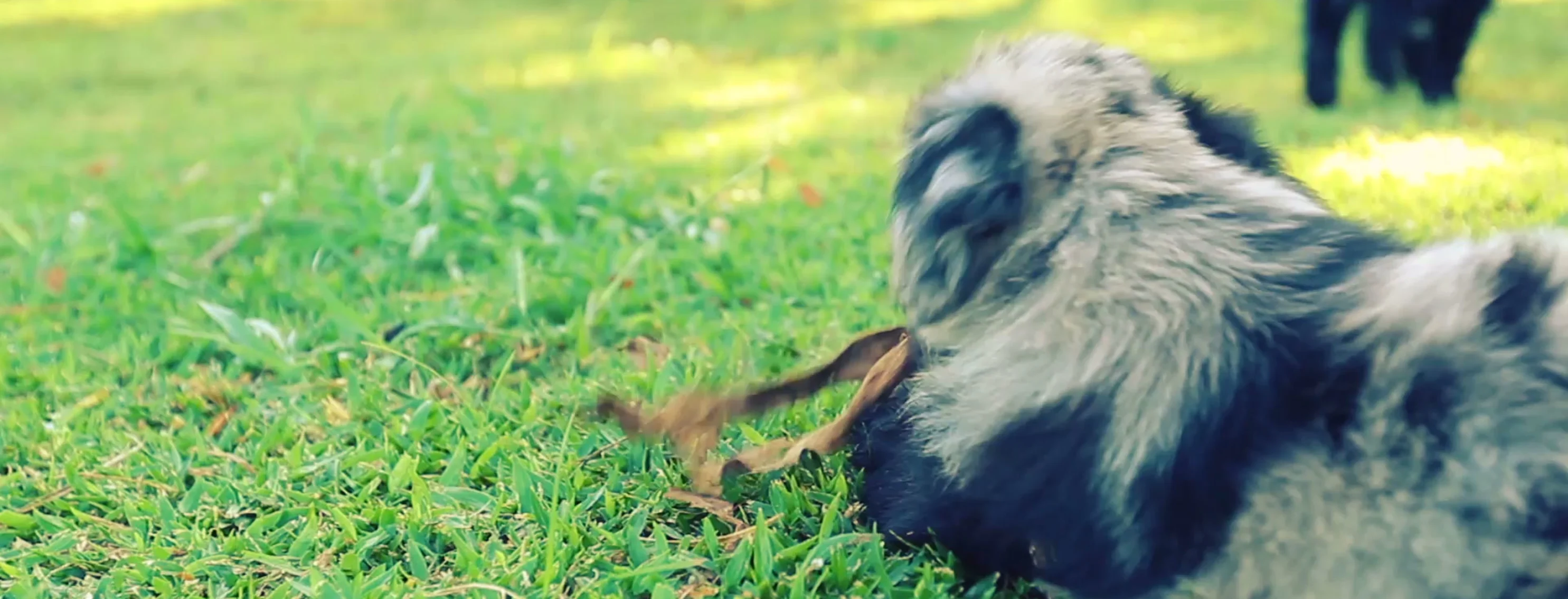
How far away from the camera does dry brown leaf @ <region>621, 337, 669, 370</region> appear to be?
2.73 m

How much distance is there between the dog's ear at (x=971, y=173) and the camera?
5.45 ft

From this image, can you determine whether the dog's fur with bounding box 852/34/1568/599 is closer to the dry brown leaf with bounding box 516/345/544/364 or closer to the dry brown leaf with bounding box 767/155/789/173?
the dry brown leaf with bounding box 516/345/544/364

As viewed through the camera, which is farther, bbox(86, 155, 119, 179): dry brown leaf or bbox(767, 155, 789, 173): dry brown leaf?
bbox(86, 155, 119, 179): dry brown leaf

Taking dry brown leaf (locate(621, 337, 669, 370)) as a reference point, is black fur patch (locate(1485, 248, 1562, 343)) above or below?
above

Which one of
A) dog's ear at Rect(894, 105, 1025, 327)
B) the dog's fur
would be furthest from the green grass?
dog's ear at Rect(894, 105, 1025, 327)

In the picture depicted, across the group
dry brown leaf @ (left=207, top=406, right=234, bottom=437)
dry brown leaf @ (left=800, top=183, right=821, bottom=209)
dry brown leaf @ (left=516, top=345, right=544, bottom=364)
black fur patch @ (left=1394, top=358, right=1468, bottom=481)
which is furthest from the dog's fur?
dry brown leaf @ (left=800, top=183, right=821, bottom=209)

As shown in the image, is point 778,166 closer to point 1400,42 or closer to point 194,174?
point 194,174

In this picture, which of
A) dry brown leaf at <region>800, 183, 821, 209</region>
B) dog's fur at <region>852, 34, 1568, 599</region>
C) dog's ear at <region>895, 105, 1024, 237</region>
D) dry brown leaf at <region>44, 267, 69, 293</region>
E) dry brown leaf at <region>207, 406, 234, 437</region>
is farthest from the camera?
dry brown leaf at <region>800, 183, 821, 209</region>

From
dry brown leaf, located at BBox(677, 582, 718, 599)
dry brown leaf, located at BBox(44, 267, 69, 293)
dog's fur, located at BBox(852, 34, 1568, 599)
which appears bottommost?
dry brown leaf, located at BBox(44, 267, 69, 293)

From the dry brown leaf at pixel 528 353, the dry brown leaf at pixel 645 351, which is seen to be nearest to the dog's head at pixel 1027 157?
the dry brown leaf at pixel 645 351

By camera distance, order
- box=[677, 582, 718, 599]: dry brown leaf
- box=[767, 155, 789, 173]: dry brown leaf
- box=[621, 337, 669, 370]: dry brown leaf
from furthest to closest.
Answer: box=[767, 155, 789, 173]: dry brown leaf < box=[621, 337, 669, 370]: dry brown leaf < box=[677, 582, 718, 599]: dry brown leaf

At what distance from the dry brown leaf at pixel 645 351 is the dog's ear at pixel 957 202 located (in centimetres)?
102

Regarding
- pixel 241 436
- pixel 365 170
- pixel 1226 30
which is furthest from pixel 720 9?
pixel 241 436

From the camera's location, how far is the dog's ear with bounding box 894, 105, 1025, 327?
1667 mm
